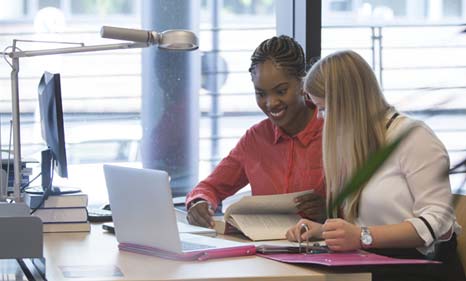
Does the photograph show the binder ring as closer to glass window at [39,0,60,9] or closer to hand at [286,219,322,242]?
hand at [286,219,322,242]

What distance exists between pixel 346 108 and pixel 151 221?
60 centimetres

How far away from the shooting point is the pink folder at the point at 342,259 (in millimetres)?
1770

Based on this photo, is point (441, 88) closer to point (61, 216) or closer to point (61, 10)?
point (61, 216)

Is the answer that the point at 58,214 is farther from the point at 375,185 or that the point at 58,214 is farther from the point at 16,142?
the point at 375,185

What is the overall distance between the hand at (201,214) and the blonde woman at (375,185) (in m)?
0.40

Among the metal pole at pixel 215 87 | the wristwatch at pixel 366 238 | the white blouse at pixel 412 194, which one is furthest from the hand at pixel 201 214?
the metal pole at pixel 215 87

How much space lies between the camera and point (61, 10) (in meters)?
3.14

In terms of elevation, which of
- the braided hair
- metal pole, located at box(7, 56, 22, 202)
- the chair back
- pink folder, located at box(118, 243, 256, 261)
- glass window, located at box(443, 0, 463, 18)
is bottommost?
the chair back

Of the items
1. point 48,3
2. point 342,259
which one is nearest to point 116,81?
point 48,3

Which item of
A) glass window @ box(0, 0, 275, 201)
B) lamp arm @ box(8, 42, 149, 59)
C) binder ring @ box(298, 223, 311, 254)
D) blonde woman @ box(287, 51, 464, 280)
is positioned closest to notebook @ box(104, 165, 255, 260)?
binder ring @ box(298, 223, 311, 254)

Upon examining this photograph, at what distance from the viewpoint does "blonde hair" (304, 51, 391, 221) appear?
2154mm

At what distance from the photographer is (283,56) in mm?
2580

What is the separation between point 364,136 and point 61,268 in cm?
83

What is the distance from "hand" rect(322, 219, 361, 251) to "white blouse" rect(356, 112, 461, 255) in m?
0.14
